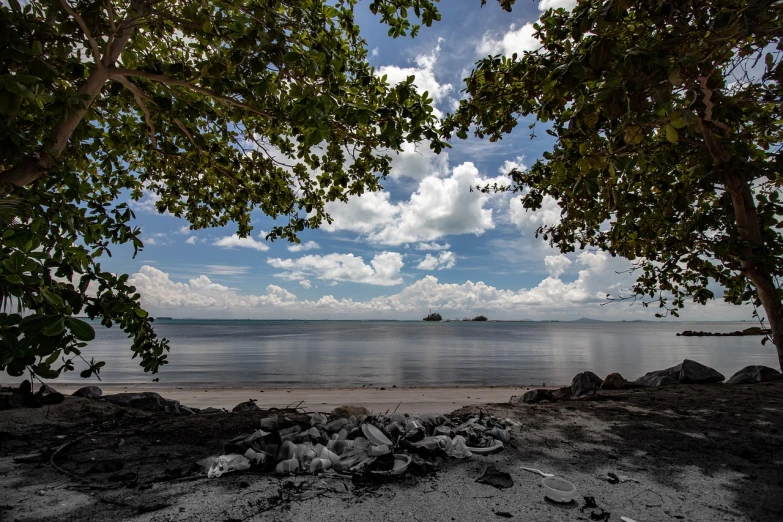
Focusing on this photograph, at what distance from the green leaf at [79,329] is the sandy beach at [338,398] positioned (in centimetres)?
727

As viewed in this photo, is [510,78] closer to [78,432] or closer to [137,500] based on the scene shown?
[137,500]

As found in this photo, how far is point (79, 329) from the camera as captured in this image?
6.02ft

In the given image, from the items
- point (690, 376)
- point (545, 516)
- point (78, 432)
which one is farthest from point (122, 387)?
point (690, 376)

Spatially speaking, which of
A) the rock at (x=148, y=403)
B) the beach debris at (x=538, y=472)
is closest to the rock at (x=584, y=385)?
the beach debris at (x=538, y=472)

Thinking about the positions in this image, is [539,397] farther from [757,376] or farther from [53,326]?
[53,326]

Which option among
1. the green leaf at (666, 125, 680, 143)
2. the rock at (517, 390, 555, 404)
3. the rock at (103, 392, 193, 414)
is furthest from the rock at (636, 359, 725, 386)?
the rock at (103, 392, 193, 414)

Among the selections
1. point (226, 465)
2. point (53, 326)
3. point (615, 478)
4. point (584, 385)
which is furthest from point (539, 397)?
point (53, 326)

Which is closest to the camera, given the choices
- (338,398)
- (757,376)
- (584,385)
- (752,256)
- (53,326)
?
(53,326)

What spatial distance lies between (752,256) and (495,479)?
5.65 meters

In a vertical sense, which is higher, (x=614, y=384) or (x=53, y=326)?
(x=53, y=326)

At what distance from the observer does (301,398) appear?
10.7m

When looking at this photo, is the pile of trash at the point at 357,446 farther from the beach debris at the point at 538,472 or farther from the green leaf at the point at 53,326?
the green leaf at the point at 53,326

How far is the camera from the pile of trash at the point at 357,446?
331 cm

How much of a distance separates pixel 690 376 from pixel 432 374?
34.0ft
